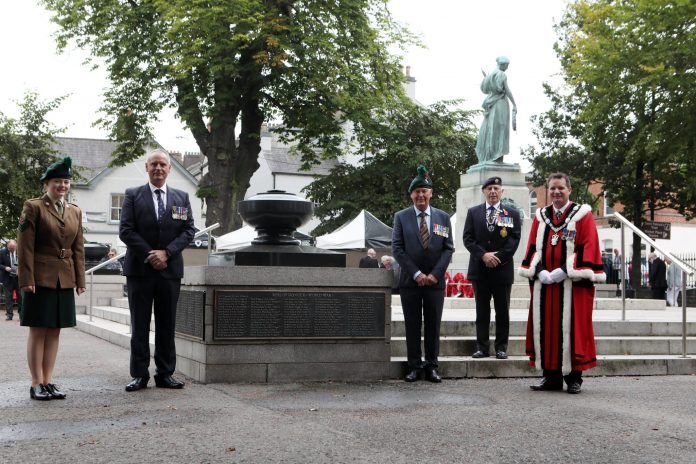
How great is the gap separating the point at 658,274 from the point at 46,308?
22.2 m

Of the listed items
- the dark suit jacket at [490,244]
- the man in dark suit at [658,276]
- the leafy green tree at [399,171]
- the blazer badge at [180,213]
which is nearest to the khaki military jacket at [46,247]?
the blazer badge at [180,213]

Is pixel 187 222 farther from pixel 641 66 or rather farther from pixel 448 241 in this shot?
pixel 641 66

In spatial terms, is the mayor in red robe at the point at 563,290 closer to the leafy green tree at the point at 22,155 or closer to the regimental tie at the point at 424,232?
the regimental tie at the point at 424,232

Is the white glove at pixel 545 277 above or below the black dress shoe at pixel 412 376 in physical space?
above

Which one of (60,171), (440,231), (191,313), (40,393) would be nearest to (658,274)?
(440,231)

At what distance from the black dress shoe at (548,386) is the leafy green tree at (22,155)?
26.6m

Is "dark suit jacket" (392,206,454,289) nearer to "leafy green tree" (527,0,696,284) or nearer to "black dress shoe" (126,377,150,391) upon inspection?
"black dress shoe" (126,377,150,391)

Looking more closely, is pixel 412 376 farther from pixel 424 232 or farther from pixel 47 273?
pixel 47 273

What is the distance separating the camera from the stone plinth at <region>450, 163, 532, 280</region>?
20891 mm

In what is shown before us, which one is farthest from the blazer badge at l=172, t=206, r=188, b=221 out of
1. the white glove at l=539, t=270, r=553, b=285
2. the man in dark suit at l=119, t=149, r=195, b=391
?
the white glove at l=539, t=270, r=553, b=285

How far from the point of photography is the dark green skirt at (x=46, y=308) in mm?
7262

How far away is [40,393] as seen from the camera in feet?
23.7

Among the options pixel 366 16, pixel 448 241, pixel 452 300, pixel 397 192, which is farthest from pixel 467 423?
pixel 397 192

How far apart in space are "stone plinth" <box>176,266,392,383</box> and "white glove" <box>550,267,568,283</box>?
5.18 ft
